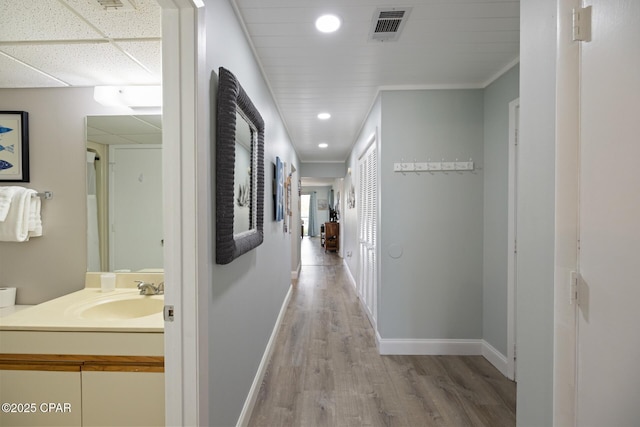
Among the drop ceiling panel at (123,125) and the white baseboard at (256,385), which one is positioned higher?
the drop ceiling panel at (123,125)

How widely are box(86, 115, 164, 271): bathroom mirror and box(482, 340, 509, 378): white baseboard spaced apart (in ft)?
9.09

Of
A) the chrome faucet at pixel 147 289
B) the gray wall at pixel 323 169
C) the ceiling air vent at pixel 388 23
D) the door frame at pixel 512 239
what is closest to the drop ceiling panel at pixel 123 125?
the chrome faucet at pixel 147 289

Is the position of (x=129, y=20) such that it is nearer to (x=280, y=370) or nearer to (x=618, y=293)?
(x=618, y=293)

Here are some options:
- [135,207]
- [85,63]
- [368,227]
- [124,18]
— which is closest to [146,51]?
[124,18]

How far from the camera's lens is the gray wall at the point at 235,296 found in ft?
4.35

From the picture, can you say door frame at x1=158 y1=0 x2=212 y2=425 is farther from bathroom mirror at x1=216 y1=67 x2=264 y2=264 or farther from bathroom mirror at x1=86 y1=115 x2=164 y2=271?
bathroom mirror at x1=86 y1=115 x2=164 y2=271

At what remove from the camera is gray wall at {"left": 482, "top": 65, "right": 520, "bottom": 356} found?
8.06ft

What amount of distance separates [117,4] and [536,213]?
6.31 feet

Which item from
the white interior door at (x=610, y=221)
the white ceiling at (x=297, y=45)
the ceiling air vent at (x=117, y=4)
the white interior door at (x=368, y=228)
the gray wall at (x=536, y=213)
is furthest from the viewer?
the white interior door at (x=368, y=228)

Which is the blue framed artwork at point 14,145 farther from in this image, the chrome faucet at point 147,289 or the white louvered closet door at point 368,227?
the white louvered closet door at point 368,227

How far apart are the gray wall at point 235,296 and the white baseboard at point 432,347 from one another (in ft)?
3.82

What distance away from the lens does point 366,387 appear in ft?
7.51

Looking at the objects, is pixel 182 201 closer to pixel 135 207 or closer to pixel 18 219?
pixel 135 207

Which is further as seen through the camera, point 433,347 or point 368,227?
point 368,227
